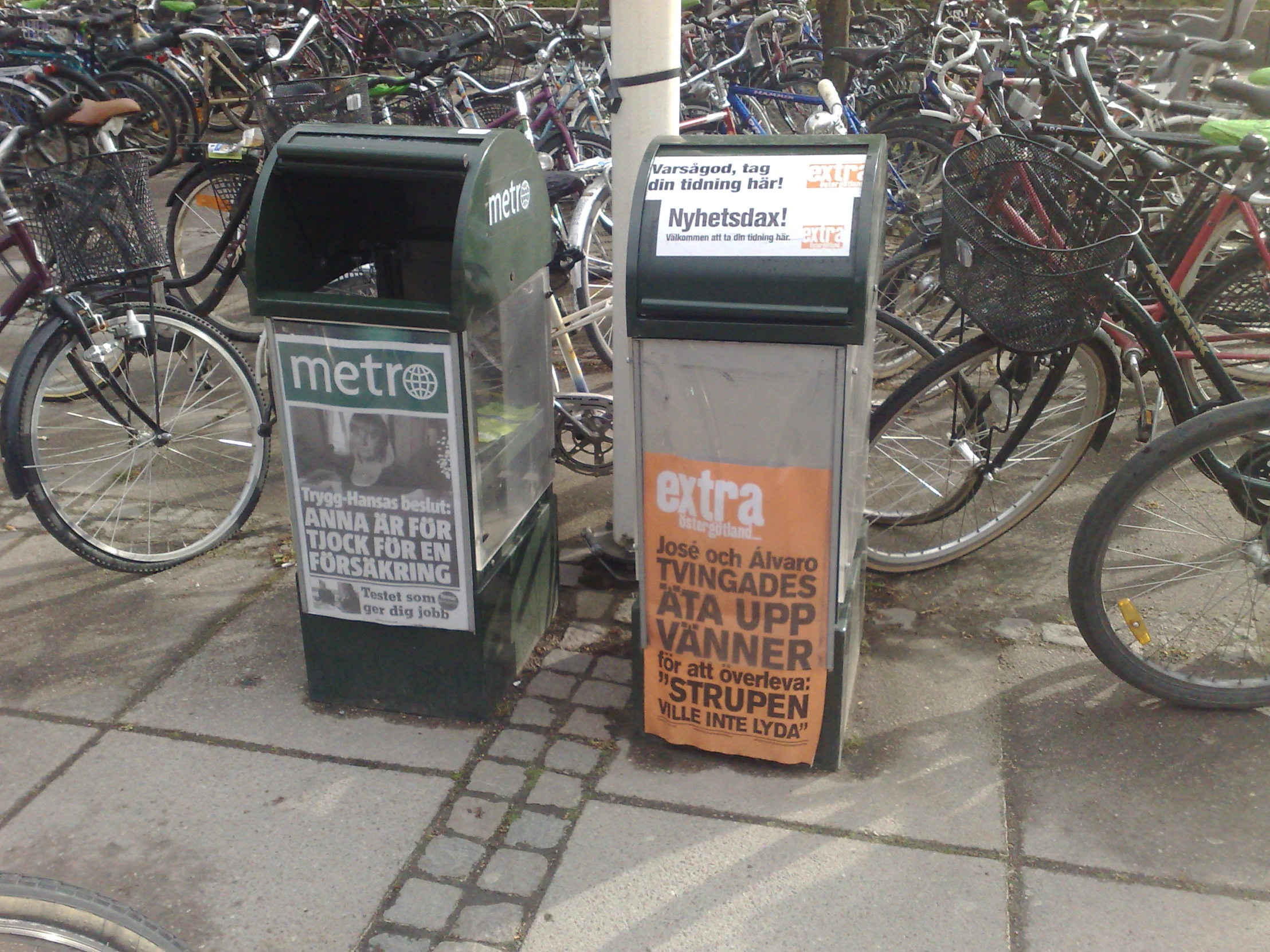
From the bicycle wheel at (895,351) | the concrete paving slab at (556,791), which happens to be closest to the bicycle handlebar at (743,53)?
the bicycle wheel at (895,351)

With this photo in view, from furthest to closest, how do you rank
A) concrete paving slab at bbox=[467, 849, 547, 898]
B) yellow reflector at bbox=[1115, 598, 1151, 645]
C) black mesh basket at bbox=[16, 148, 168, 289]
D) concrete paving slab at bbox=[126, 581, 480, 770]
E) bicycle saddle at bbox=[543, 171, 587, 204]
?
bicycle saddle at bbox=[543, 171, 587, 204]
black mesh basket at bbox=[16, 148, 168, 289]
yellow reflector at bbox=[1115, 598, 1151, 645]
concrete paving slab at bbox=[126, 581, 480, 770]
concrete paving slab at bbox=[467, 849, 547, 898]

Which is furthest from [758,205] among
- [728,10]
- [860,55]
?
[728,10]

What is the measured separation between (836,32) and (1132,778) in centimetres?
644

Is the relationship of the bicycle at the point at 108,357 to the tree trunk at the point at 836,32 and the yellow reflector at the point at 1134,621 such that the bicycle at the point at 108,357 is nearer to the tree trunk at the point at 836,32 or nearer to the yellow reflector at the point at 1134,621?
the yellow reflector at the point at 1134,621

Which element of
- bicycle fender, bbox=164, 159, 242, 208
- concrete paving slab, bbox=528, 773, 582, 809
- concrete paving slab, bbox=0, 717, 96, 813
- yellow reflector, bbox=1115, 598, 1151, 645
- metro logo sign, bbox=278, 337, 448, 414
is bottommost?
concrete paving slab, bbox=528, 773, 582, 809

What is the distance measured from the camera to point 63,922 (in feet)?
5.51

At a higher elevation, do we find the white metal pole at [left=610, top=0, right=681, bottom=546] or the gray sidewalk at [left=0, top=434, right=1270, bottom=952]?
the white metal pole at [left=610, top=0, right=681, bottom=546]

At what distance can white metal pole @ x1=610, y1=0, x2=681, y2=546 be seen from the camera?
3.16 meters

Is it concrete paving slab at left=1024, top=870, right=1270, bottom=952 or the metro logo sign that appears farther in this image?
the metro logo sign

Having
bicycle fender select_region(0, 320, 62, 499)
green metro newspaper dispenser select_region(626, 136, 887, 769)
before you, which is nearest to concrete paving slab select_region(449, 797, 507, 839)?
green metro newspaper dispenser select_region(626, 136, 887, 769)

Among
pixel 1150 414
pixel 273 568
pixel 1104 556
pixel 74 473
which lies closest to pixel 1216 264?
pixel 1150 414

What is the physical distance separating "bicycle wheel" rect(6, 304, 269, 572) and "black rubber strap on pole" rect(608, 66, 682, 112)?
1545mm

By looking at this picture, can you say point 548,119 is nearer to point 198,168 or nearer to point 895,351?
point 198,168

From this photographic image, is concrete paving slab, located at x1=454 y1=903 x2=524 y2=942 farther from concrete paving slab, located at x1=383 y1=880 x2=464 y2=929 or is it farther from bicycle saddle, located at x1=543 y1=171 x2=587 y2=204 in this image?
bicycle saddle, located at x1=543 y1=171 x2=587 y2=204
